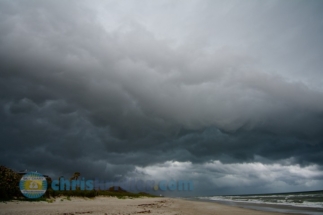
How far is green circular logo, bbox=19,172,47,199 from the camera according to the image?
120 feet

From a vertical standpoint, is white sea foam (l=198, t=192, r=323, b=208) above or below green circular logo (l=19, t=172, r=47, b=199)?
below

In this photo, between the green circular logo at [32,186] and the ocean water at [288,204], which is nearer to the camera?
the ocean water at [288,204]

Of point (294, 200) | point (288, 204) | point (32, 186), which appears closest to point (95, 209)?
point (32, 186)

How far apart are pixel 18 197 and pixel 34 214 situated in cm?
1892

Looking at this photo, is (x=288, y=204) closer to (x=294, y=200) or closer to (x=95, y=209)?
(x=294, y=200)

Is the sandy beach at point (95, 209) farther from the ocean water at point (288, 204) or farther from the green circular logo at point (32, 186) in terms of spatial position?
the ocean water at point (288, 204)

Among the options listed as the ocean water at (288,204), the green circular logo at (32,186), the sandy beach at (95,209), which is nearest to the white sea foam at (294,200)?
the ocean water at (288,204)

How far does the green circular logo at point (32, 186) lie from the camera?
36.5 metres

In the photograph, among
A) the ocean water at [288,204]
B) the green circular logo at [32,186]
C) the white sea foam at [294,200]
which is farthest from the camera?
the white sea foam at [294,200]

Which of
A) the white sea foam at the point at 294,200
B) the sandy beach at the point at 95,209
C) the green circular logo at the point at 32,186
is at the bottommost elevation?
the white sea foam at the point at 294,200

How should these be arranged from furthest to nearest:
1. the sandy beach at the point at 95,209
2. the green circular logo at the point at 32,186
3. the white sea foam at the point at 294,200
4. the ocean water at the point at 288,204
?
the white sea foam at the point at 294,200 → the green circular logo at the point at 32,186 → the ocean water at the point at 288,204 → the sandy beach at the point at 95,209

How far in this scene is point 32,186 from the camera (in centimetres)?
3781

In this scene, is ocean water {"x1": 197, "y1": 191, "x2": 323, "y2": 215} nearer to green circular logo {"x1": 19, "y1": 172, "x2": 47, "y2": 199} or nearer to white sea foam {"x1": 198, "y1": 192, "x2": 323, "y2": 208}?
white sea foam {"x1": 198, "y1": 192, "x2": 323, "y2": 208}

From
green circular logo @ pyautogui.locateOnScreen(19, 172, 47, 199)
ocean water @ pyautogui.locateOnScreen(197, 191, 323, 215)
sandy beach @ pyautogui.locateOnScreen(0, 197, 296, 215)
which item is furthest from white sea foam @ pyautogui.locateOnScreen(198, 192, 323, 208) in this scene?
green circular logo @ pyautogui.locateOnScreen(19, 172, 47, 199)
